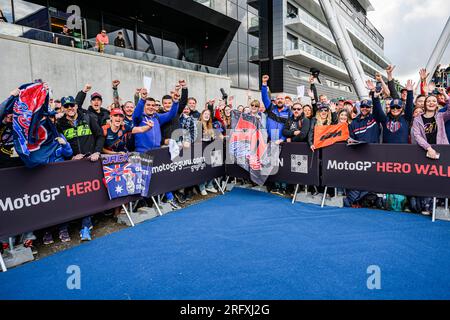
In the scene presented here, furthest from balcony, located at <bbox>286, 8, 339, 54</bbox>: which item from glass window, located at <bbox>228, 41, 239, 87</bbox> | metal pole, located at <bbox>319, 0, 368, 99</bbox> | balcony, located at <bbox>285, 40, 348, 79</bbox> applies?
metal pole, located at <bbox>319, 0, 368, 99</bbox>

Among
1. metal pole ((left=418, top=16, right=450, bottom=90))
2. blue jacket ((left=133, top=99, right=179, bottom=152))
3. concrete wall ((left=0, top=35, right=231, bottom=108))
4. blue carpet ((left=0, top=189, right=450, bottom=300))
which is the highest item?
metal pole ((left=418, top=16, right=450, bottom=90))

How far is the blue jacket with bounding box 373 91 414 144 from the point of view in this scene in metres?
5.98

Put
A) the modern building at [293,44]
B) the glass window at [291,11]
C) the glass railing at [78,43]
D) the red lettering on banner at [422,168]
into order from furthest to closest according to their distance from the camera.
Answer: the glass window at [291,11] → the modern building at [293,44] → the glass railing at [78,43] → the red lettering on banner at [422,168]

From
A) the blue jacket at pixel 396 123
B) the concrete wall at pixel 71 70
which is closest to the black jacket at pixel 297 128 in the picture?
the blue jacket at pixel 396 123

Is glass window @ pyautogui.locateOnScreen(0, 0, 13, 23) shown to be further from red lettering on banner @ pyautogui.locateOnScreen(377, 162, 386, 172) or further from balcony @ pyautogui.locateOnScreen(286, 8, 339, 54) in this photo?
balcony @ pyautogui.locateOnScreen(286, 8, 339, 54)

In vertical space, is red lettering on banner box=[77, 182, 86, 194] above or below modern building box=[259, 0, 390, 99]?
below

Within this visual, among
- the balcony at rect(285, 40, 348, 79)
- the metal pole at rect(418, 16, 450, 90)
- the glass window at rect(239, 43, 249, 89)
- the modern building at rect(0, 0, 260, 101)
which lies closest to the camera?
the modern building at rect(0, 0, 260, 101)

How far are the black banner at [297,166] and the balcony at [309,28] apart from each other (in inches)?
1020

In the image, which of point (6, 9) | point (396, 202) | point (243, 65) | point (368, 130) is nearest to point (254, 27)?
point (243, 65)

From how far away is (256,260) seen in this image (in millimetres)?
3902

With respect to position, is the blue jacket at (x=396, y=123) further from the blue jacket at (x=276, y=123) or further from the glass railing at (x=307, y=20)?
the glass railing at (x=307, y=20)

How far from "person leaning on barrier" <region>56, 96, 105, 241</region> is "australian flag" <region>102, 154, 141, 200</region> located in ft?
0.90

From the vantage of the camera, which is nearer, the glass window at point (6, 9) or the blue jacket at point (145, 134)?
the blue jacket at point (145, 134)

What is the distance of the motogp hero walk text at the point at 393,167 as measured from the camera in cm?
534
